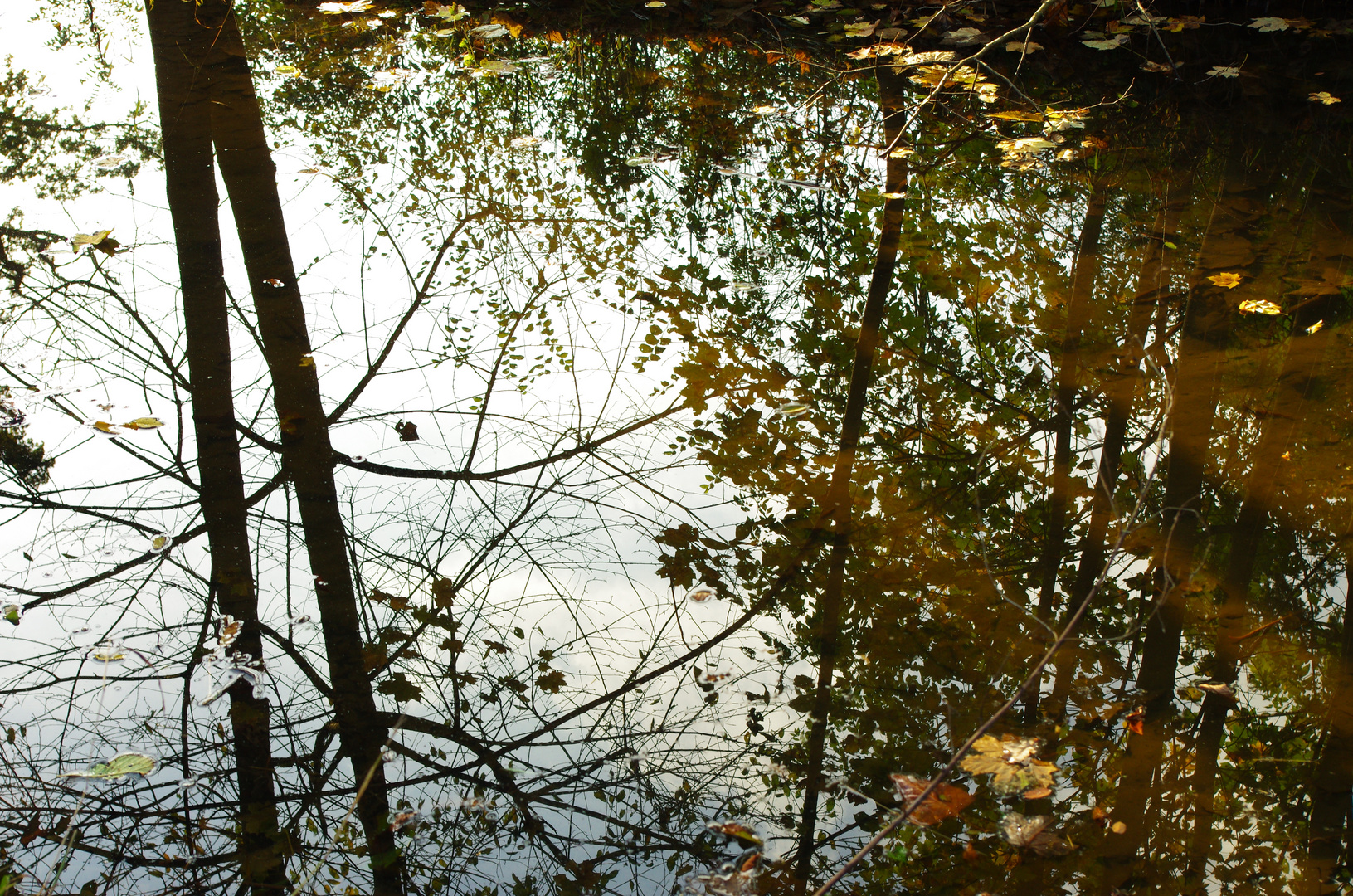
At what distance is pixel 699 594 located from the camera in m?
2.05

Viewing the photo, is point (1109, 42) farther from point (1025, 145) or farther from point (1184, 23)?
point (1025, 145)

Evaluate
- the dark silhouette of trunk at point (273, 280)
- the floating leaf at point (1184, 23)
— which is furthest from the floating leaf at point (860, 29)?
the dark silhouette of trunk at point (273, 280)

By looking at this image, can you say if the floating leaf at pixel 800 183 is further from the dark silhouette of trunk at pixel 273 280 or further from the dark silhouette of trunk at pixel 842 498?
the dark silhouette of trunk at pixel 273 280

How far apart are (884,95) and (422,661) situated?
3.66 metres

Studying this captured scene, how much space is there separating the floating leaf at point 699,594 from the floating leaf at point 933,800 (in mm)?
628

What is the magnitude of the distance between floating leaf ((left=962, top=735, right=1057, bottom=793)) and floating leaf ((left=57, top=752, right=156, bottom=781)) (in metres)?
1.61

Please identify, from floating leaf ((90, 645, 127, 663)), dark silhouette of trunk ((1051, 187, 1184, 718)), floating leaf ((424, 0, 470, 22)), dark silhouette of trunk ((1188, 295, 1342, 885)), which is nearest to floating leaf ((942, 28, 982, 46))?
dark silhouette of trunk ((1051, 187, 1184, 718))

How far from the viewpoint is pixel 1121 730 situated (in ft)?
5.73

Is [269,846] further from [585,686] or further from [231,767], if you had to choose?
[585,686]

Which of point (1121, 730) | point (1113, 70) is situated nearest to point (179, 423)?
Answer: point (1121, 730)

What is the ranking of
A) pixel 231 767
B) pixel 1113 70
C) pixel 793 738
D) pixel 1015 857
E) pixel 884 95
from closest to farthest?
pixel 1015 857 → pixel 231 767 → pixel 793 738 → pixel 1113 70 → pixel 884 95

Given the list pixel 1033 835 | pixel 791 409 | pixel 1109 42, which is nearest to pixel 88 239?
pixel 791 409

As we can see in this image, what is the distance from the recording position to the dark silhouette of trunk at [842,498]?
5.29 ft

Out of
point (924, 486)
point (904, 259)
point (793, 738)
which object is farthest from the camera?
point (904, 259)
